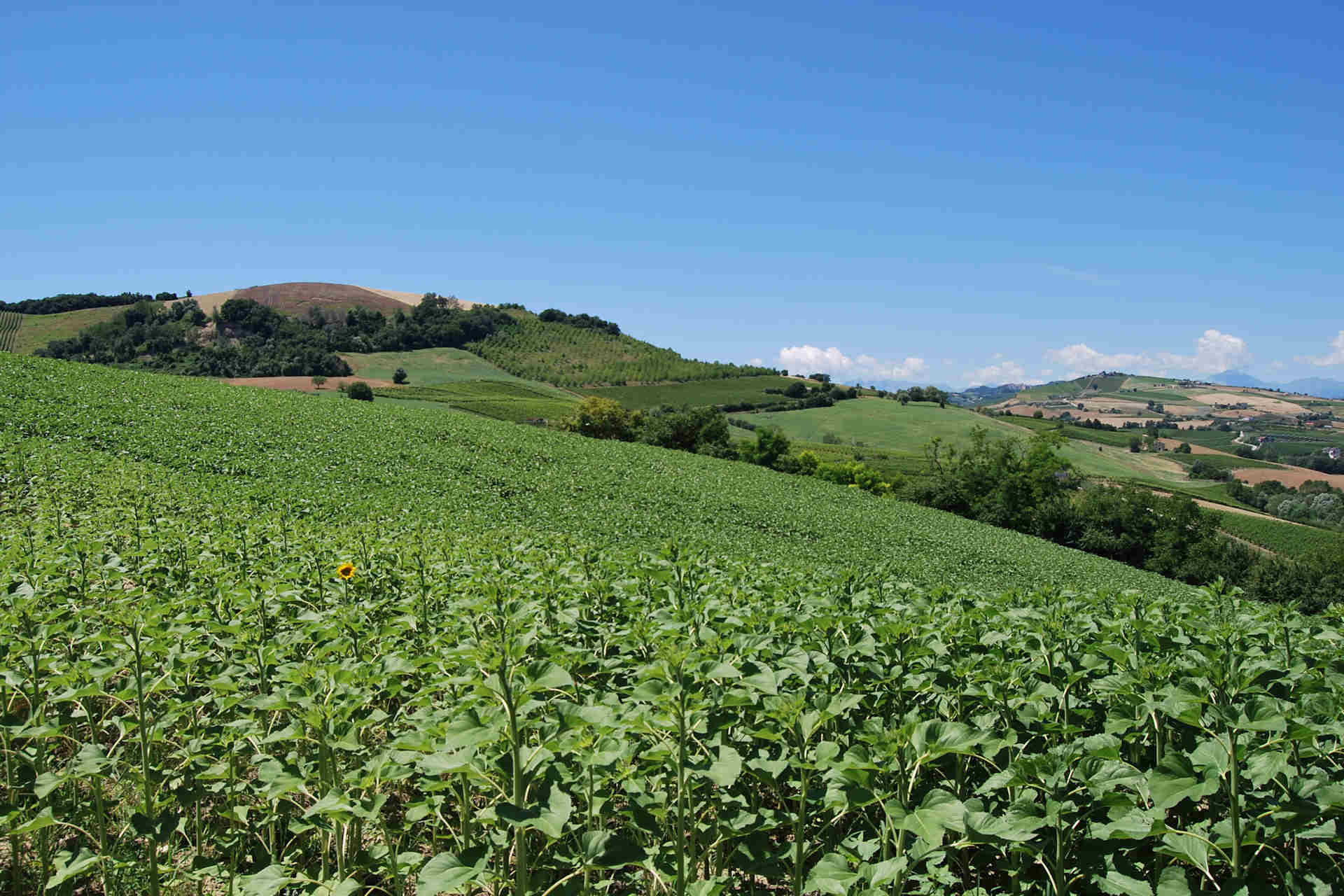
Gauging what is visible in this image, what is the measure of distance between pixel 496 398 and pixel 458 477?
61.3 metres

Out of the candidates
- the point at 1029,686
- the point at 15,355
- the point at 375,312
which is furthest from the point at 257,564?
the point at 375,312

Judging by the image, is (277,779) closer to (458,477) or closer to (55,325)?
(458,477)

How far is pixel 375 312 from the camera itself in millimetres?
131125

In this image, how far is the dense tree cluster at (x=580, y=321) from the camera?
166625mm

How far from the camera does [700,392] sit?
121812 mm

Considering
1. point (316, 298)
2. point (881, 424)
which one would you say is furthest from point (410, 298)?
point (881, 424)

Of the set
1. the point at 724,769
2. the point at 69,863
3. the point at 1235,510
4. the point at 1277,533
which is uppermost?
Answer: the point at 724,769

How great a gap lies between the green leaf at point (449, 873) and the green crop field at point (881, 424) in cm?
9240

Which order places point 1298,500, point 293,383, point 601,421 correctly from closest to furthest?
point 601,421
point 293,383
point 1298,500

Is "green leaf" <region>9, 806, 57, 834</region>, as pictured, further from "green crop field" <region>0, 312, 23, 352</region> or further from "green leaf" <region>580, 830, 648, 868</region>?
"green crop field" <region>0, 312, 23, 352</region>

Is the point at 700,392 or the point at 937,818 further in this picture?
the point at 700,392

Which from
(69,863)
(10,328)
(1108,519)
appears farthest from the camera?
(10,328)

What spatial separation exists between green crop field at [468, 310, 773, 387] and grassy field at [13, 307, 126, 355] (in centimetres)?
5520

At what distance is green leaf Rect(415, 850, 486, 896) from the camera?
2.35 meters
